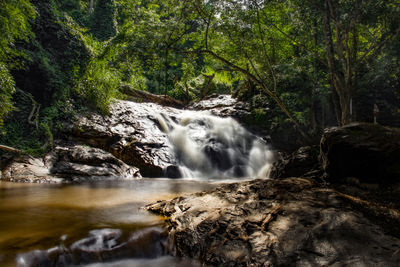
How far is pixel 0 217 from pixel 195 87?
17864mm

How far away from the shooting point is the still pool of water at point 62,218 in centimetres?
200

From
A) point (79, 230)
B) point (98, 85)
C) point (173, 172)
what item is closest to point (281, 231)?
point (79, 230)

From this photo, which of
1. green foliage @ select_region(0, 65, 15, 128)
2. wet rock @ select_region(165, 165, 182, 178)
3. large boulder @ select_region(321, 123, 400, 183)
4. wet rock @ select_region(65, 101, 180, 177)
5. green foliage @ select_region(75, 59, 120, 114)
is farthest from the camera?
green foliage @ select_region(75, 59, 120, 114)

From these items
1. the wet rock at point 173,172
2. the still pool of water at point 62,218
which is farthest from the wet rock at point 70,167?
the still pool of water at point 62,218

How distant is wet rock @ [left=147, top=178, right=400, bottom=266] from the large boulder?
1.23 meters

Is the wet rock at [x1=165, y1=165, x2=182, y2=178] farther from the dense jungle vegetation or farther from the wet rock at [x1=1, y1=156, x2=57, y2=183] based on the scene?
the wet rock at [x1=1, y1=156, x2=57, y2=183]

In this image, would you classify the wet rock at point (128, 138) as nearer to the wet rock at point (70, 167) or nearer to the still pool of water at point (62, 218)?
the wet rock at point (70, 167)

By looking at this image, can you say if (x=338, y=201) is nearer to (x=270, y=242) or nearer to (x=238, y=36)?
(x=270, y=242)

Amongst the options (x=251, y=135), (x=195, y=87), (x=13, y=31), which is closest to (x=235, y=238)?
(x=13, y=31)

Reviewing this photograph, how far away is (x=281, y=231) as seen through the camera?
200 cm

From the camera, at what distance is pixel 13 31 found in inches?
224

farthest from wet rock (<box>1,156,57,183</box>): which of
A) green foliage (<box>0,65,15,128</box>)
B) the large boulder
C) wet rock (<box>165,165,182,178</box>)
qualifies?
the large boulder

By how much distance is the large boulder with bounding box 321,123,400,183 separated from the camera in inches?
131

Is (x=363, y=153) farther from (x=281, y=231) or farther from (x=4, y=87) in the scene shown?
(x=4, y=87)
